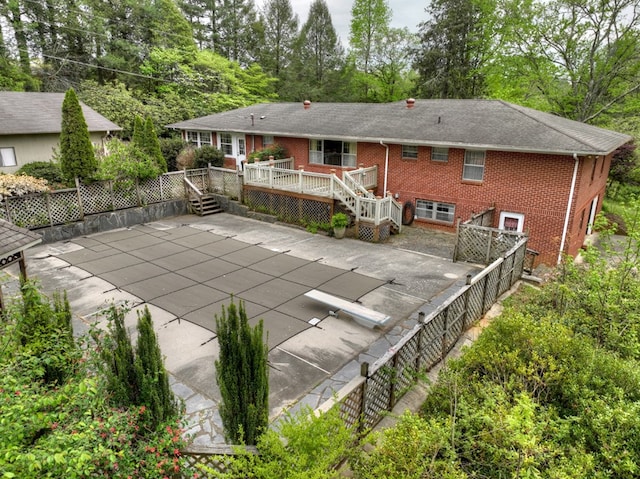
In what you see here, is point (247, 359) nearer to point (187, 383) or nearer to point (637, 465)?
point (187, 383)

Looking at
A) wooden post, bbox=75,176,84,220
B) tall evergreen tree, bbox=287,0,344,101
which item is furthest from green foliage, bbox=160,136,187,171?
tall evergreen tree, bbox=287,0,344,101

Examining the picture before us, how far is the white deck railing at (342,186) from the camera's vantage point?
14109 millimetres

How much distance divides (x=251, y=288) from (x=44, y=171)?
13.9 metres

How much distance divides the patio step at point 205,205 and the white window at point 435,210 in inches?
355

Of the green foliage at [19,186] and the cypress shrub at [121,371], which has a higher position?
the green foliage at [19,186]

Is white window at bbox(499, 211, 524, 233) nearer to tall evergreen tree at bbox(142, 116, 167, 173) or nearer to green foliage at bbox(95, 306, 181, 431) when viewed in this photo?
green foliage at bbox(95, 306, 181, 431)

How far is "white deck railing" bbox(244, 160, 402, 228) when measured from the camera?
14.1 m

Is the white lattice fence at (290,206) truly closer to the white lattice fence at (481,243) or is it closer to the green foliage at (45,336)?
the white lattice fence at (481,243)

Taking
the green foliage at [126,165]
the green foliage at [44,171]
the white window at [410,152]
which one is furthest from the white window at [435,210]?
the green foliage at [44,171]

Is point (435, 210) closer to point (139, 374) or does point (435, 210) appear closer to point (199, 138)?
point (139, 374)

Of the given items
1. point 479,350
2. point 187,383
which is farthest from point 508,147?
point 187,383

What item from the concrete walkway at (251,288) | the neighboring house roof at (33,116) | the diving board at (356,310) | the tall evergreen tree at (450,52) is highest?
the tall evergreen tree at (450,52)

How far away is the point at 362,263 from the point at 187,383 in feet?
22.3

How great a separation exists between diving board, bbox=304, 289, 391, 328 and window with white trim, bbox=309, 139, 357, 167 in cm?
1017
